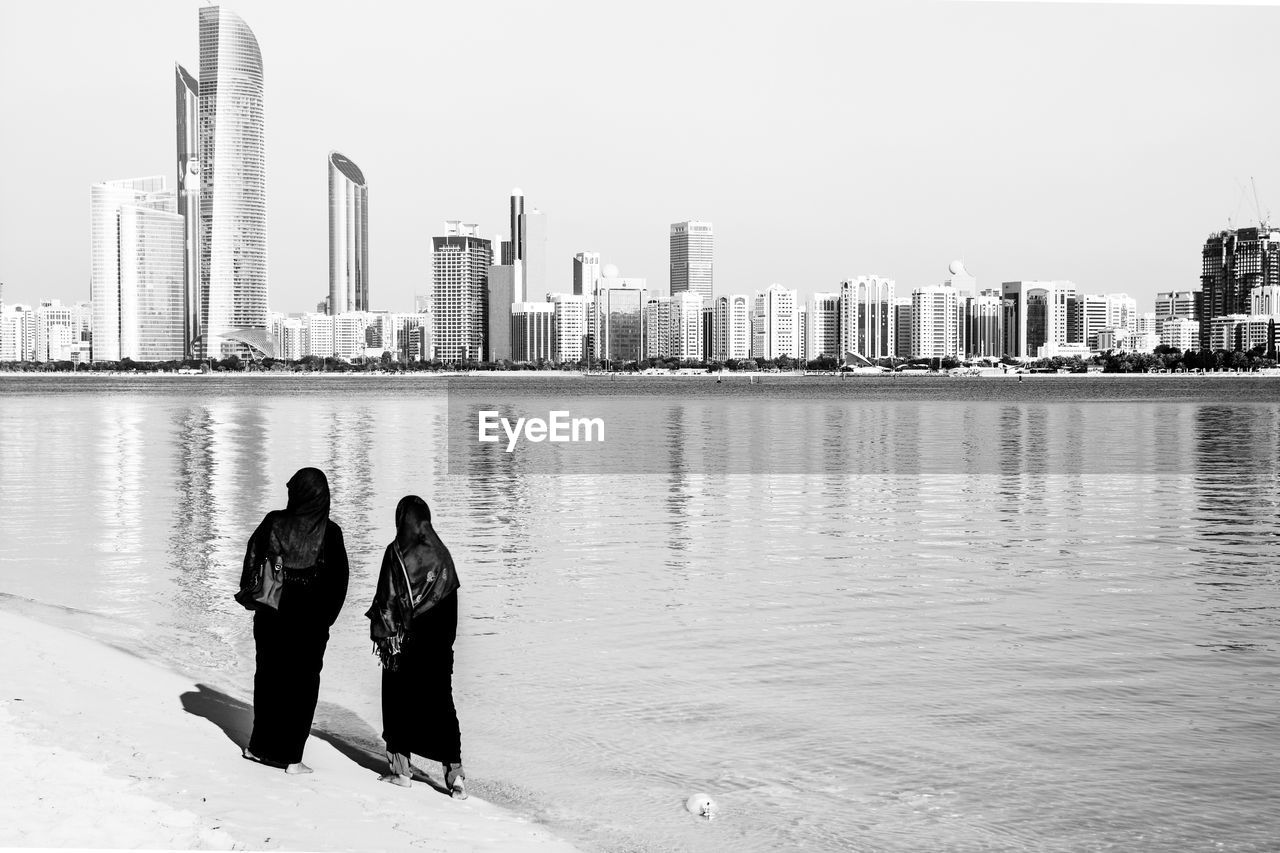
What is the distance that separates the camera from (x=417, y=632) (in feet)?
23.4

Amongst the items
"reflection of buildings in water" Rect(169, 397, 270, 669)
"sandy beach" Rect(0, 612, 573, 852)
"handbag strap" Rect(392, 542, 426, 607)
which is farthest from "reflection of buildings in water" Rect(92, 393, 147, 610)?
"handbag strap" Rect(392, 542, 426, 607)

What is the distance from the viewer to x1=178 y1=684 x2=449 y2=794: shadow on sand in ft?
26.8

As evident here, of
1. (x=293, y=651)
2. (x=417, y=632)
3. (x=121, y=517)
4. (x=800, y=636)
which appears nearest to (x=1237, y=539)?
(x=800, y=636)

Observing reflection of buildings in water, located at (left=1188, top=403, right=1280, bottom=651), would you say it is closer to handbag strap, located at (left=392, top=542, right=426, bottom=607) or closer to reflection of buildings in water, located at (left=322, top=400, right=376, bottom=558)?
handbag strap, located at (left=392, top=542, right=426, bottom=607)

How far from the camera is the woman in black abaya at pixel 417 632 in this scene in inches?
279

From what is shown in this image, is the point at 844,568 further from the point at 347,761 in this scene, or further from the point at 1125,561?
the point at 347,761

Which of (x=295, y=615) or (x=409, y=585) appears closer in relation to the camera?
(x=409, y=585)

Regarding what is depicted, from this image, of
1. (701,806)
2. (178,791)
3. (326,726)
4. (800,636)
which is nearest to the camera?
(178,791)

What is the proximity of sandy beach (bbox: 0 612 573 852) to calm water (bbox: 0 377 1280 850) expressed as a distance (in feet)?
3.09

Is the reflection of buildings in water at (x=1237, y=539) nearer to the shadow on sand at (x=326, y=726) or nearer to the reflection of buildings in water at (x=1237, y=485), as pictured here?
the reflection of buildings in water at (x=1237, y=485)

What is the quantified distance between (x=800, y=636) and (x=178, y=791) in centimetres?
739

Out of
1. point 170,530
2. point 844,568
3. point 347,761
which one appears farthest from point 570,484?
point 347,761

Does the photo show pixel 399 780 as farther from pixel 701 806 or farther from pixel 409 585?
pixel 701 806

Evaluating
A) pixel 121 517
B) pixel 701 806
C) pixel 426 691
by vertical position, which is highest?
pixel 426 691
